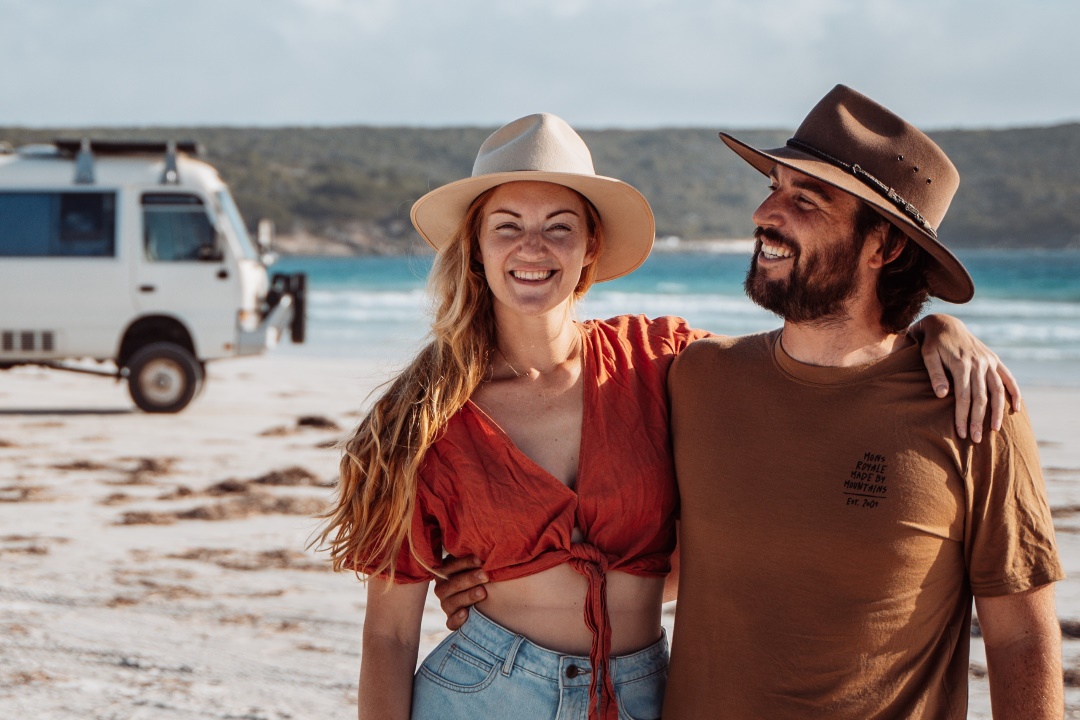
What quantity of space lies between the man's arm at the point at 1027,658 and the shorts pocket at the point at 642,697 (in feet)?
2.11

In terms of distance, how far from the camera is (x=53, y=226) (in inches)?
435

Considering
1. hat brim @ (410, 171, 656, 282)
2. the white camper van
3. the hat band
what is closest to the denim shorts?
hat brim @ (410, 171, 656, 282)

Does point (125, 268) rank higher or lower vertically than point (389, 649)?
higher

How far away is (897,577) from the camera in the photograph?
204 cm

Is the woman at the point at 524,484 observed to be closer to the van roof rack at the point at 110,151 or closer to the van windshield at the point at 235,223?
the van windshield at the point at 235,223

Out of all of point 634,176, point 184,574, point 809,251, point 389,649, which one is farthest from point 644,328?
point 634,176

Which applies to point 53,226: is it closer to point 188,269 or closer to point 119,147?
point 119,147

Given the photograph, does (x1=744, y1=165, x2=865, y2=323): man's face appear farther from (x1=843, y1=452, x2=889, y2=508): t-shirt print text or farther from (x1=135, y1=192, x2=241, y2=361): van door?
(x1=135, y1=192, x2=241, y2=361): van door

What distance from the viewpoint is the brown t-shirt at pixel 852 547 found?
2020mm

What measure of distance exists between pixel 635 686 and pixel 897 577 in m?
0.58

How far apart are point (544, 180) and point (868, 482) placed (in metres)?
0.92

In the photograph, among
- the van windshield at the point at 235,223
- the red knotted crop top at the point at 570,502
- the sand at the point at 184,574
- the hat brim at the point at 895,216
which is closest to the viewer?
the hat brim at the point at 895,216

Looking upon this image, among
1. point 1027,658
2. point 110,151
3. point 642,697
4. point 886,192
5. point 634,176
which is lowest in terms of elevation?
point 642,697

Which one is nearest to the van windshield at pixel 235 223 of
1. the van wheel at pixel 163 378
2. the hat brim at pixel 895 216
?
the van wheel at pixel 163 378
